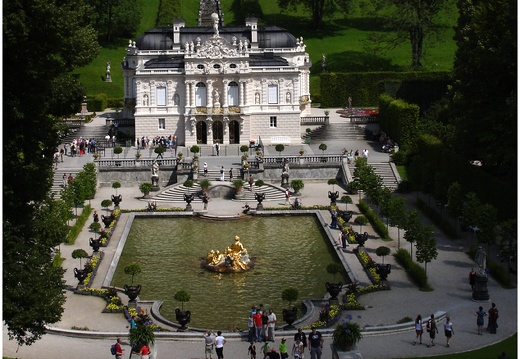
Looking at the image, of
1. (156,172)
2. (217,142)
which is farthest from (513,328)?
(217,142)

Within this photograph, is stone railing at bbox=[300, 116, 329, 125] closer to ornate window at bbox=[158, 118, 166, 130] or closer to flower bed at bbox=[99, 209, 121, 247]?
ornate window at bbox=[158, 118, 166, 130]

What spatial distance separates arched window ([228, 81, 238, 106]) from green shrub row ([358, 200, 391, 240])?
23.8 metres

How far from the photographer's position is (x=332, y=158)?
266 ft

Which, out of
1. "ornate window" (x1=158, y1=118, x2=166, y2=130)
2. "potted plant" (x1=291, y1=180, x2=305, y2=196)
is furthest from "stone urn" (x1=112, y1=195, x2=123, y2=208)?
"ornate window" (x1=158, y1=118, x2=166, y2=130)

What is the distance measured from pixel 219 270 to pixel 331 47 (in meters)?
77.1

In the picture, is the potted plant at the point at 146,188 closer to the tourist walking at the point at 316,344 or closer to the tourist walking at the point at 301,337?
the tourist walking at the point at 301,337

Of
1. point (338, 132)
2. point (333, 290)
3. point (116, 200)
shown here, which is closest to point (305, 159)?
point (338, 132)

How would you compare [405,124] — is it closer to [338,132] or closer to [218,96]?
[338,132]

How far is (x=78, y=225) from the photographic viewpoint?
6253cm

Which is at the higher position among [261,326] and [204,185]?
[204,185]

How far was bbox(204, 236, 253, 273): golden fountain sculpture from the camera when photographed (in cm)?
Result: 5284

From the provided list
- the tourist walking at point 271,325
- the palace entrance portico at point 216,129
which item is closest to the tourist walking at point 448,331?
the tourist walking at point 271,325

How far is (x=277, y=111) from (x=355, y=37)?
4255cm

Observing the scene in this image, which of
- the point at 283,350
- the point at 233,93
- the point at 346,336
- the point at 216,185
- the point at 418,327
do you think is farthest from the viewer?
the point at 233,93
